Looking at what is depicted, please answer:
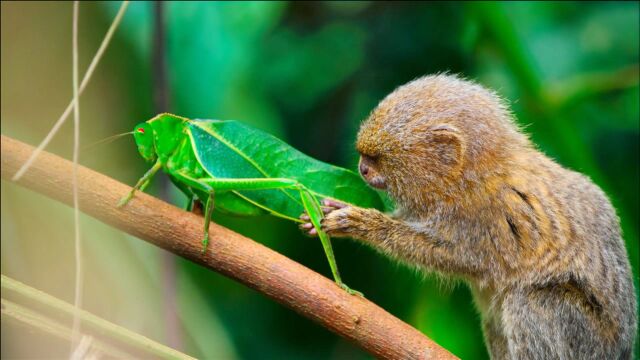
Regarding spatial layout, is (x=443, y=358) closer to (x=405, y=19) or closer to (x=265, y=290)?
(x=265, y=290)

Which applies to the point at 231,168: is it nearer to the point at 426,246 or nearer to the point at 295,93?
the point at 426,246

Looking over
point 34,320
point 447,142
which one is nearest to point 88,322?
point 34,320

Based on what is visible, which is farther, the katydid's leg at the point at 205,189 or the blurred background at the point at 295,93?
the blurred background at the point at 295,93

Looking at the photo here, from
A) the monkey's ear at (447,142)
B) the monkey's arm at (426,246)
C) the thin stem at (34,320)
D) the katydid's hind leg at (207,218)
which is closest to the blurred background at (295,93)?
the monkey's arm at (426,246)

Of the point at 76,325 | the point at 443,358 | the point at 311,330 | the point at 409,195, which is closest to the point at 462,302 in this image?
the point at 311,330

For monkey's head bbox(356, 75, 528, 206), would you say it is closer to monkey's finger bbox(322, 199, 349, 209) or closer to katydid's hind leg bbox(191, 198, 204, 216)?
monkey's finger bbox(322, 199, 349, 209)

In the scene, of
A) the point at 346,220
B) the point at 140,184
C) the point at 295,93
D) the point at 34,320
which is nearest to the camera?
the point at 34,320

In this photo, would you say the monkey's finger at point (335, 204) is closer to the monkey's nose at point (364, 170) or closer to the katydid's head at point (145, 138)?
the monkey's nose at point (364, 170)

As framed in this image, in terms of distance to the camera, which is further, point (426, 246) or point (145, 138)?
point (426, 246)
